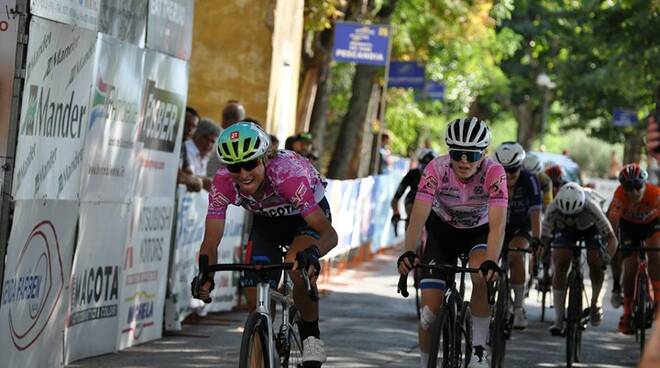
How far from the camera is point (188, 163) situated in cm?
1463

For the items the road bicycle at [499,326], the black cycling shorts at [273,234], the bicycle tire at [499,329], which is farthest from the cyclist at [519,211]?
the black cycling shorts at [273,234]

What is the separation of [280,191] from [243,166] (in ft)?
1.66

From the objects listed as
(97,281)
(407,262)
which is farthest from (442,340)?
(97,281)

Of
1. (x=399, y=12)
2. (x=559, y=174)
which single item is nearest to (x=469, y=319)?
(x=559, y=174)

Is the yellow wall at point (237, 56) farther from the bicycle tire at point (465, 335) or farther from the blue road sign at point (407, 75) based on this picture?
the bicycle tire at point (465, 335)

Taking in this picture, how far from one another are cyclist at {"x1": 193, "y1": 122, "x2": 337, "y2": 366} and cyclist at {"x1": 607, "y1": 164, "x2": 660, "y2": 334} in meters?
6.39

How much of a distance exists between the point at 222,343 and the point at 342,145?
1901 cm

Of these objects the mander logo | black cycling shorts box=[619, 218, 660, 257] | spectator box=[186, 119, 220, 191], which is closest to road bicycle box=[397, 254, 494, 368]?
the mander logo

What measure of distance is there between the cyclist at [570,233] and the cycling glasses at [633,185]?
36 cm

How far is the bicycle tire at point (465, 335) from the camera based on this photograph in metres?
10.1

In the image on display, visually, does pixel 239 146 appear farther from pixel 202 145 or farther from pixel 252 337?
pixel 202 145

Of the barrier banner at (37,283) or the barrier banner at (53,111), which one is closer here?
the barrier banner at (53,111)

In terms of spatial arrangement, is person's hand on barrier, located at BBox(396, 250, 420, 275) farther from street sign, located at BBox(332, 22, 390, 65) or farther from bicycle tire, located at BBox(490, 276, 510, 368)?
street sign, located at BBox(332, 22, 390, 65)

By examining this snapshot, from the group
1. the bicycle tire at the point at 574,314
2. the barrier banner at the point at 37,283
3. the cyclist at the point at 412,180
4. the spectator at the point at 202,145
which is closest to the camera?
the barrier banner at the point at 37,283
